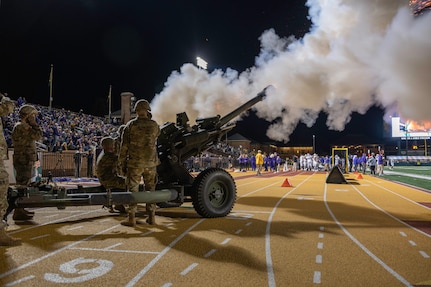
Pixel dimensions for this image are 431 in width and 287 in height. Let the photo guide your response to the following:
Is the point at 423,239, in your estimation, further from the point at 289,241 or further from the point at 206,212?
the point at 206,212

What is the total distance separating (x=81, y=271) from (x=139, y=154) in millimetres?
3167

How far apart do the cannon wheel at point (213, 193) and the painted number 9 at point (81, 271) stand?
3485mm

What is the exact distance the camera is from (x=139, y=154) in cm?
721

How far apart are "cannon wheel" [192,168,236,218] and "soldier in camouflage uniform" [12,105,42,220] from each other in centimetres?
369

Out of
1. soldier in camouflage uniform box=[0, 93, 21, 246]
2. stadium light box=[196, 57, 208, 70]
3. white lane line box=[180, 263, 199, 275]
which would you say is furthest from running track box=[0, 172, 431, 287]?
stadium light box=[196, 57, 208, 70]

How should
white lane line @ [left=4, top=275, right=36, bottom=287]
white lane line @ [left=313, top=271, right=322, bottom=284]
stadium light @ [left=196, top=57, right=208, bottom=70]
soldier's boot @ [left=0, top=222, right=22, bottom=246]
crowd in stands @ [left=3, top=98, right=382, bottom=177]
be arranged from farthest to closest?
crowd in stands @ [left=3, top=98, right=382, bottom=177], stadium light @ [left=196, top=57, right=208, bottom=70], soldier's boot @ [left=0, top=222, right=22, bottom=246], white lane line @ [left=313, top=271, right=322, bottom=284], white lane line @ [left=4, top=275, right=36, bottom=287]

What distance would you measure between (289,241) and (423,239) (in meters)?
2.25

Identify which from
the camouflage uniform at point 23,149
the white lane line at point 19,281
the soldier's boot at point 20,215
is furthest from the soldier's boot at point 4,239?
the camouflage uniform at point 23,149

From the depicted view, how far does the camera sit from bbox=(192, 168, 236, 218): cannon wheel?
803cm

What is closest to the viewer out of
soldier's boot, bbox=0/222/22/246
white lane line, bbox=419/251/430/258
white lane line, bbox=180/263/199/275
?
white lane line, bbox=180/263/199/275

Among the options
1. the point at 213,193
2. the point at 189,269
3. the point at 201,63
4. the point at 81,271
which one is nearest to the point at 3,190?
the point at 81,271

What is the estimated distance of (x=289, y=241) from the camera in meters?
5.87

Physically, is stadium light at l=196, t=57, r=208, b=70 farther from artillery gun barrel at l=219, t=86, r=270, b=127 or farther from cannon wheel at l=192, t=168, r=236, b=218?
cannon wheel at l=192, t=168, r=236, b=218

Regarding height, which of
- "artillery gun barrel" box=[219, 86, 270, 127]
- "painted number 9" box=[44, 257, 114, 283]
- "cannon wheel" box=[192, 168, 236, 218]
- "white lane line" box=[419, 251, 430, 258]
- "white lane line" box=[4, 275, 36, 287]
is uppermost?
"artillery gun barrel" box=[219, 86, 270, 127]
